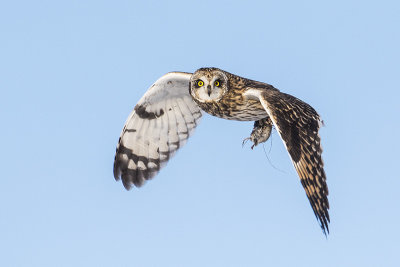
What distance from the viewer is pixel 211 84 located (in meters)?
14.4

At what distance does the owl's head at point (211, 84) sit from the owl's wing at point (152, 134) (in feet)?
4.24

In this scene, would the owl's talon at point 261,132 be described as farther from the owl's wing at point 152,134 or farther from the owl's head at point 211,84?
the owl's wing at point 152,134

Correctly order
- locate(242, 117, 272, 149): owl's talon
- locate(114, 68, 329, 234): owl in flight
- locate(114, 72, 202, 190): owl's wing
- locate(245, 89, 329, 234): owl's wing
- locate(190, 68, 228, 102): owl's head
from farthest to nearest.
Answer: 1. locate(114, 72, 202, 190): owl's wing
2. locate(242, 117, 272, 149): owl's talon
3. locate(190, 68, 228, 102): owl's head
4. locate(114, 68, 329, 234): owl in flight
5. locate(245, 89, 329, 234): owl's wing

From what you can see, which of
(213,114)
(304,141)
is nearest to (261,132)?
(213,114)

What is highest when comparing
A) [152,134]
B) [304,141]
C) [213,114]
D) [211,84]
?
[211,84]

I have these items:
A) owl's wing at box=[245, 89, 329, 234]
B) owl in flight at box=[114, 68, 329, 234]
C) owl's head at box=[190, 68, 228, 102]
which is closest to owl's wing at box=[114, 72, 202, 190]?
owl in flight at box=[114, 68, 329, 234]

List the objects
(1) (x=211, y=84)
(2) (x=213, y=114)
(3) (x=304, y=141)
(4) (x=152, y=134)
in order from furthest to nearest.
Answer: (4) (x=152, y=134), (2) (x=213, y=114), (1) (x=211, y=84), (3) (x=304, y=141)

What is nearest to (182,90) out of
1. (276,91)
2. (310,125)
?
(276,91)

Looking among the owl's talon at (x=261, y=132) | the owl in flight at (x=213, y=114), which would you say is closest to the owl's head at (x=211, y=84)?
the owl in flight at (x=213, y=114)

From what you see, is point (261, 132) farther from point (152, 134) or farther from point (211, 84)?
point (152, 134)

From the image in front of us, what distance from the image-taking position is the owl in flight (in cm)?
1255

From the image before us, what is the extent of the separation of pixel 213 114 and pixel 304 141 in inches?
93.4

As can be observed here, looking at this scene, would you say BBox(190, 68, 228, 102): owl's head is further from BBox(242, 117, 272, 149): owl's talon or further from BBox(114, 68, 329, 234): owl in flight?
BBox(242, 117, 272, 149): owl's talon

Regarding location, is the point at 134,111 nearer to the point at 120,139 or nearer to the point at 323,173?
the point at 120,139
